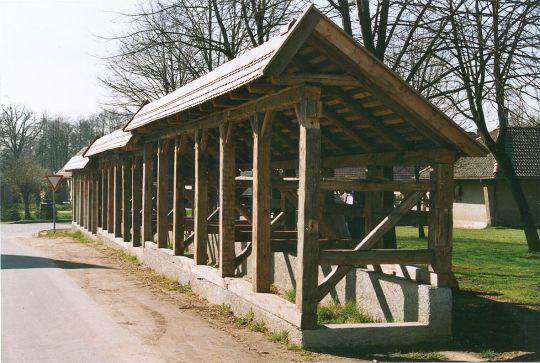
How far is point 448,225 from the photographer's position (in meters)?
8.49

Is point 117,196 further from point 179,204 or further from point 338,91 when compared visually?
A: point 338,91

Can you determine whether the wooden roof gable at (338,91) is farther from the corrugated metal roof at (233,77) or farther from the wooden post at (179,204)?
the wooden post at (179,204)

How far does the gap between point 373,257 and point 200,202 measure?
460 centimetres

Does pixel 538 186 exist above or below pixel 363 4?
below

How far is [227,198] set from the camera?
10.3m

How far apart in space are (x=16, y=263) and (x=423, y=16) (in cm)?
1109

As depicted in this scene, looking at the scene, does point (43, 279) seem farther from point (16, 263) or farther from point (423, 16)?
point (423, 16)

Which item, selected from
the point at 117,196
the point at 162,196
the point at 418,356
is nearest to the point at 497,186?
the point at 117,196

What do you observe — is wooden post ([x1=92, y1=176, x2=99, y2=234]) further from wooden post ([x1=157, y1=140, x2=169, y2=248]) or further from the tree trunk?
the tree trunk

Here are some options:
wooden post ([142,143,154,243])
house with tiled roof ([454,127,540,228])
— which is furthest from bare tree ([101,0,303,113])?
house with tiled roof ([454,127,540,228])

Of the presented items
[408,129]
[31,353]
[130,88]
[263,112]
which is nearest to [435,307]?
[408,129]

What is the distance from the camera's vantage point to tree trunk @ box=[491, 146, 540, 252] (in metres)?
18.3

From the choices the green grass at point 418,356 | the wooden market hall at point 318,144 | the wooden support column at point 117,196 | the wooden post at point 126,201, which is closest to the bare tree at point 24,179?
the wooden support column at point 117,196

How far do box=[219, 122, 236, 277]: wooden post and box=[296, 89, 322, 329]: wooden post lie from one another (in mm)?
2863
